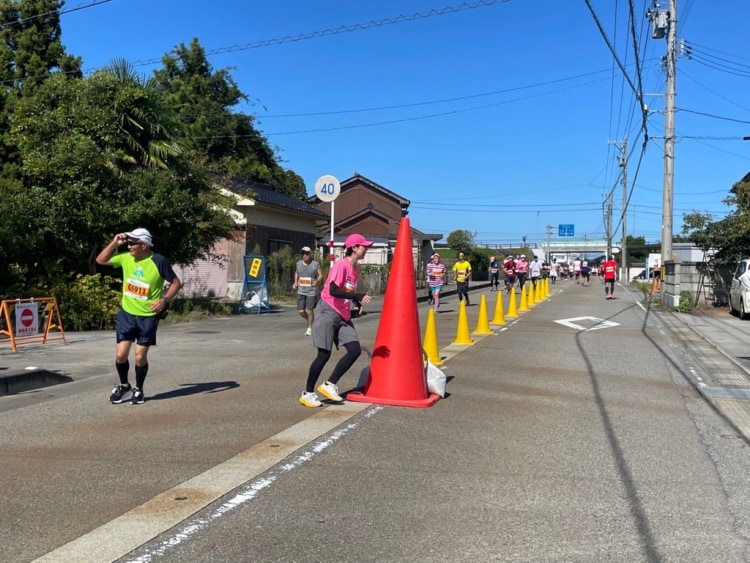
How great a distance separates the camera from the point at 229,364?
A: 1006 centimetres

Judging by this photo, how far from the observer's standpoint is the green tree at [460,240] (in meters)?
58.5

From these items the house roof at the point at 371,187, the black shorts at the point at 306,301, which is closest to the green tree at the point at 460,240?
the house roof at the point at 371,187

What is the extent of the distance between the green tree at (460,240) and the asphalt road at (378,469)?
160 feet

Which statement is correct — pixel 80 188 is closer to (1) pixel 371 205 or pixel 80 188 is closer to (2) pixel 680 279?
(2) pixel 680 279

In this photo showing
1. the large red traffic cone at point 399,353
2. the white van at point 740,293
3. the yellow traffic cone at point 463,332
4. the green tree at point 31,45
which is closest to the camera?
the large red traffic cone at point 399,353

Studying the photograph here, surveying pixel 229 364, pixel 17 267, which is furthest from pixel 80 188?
pixel 229 364

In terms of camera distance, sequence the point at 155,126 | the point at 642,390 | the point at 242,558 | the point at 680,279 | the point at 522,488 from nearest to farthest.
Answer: the point at 242,558 < the point at 522,488 < the point at 642,390 < the point at 155,126 < the point at 680,279

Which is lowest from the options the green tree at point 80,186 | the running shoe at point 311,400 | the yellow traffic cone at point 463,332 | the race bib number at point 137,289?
the running shoe at point 311,400

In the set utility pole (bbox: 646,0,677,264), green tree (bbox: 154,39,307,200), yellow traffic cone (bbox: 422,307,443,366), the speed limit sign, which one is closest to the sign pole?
the speed limit sign

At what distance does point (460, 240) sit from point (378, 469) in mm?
55174

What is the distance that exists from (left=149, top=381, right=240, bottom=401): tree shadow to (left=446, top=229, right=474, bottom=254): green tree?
165 ft

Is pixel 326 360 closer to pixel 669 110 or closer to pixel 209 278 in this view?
pixel 209 278

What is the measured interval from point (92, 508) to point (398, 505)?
1.85 m

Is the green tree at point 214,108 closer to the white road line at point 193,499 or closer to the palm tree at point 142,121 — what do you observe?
the palm tree at point 142,121
